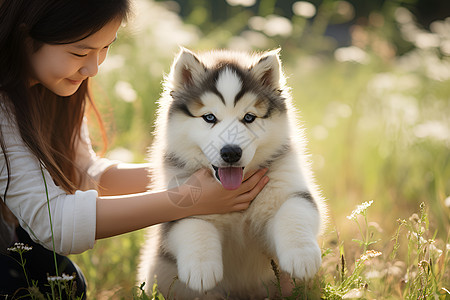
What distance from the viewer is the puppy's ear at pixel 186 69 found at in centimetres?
249

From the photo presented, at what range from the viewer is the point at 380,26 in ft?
20.7

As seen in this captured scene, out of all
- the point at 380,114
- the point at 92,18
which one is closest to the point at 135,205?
the point at 92,18

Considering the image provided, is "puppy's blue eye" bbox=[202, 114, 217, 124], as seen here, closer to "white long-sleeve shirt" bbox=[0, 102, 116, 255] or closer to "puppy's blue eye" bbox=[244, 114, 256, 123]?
"puppy's blue eye" bbox=[244, 114, 256, 123]

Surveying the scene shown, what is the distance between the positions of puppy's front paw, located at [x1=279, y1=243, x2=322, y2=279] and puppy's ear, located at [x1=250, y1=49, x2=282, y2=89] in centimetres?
91

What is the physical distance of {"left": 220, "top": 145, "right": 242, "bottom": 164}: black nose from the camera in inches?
85.4

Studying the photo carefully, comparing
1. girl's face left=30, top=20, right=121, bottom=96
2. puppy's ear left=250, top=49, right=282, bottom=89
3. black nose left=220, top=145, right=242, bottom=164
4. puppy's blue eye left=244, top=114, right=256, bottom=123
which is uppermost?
girl's face left=30, top=20, right=121, bottom=96

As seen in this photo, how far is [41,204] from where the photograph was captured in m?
2.20

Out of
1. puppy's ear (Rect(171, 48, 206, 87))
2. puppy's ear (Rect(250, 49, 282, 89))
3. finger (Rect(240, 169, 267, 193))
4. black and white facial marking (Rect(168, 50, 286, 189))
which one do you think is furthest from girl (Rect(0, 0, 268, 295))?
puppy's ear (Rect(250, 49, 282, 89))

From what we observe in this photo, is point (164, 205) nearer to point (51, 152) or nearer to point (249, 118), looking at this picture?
point (249, 118)

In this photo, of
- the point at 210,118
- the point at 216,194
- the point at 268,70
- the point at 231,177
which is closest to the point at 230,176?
the point at 231,177

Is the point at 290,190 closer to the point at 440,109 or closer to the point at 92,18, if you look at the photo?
the point at 92,18

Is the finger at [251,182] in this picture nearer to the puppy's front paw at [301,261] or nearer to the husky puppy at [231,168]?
the husky puppy at [231,168]

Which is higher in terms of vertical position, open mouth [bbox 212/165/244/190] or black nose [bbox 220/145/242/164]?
black nose [bbox 220/145/242/164]

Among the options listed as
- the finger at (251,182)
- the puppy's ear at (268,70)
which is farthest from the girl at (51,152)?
the puppy's ear at (268,70)
